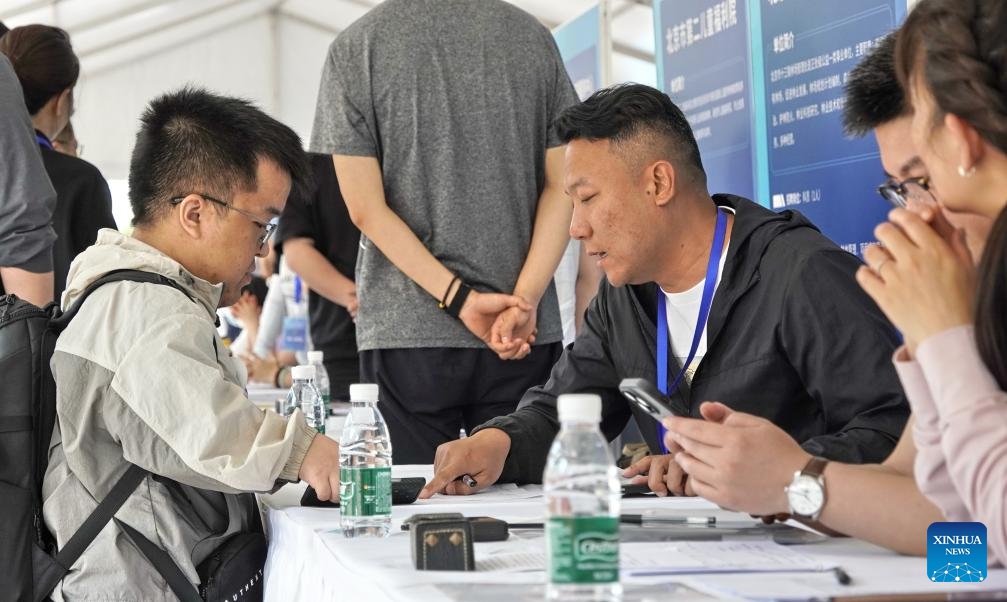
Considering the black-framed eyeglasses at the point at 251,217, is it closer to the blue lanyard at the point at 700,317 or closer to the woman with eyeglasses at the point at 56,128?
the blue lanyard at the point at 700,317

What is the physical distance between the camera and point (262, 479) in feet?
5.33

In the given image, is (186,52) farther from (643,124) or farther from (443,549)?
(443,549)

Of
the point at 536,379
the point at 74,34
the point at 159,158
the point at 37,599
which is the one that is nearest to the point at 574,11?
the point at 74,34

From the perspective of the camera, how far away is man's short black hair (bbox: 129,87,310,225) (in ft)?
6.67

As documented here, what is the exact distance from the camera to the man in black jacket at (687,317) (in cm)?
187

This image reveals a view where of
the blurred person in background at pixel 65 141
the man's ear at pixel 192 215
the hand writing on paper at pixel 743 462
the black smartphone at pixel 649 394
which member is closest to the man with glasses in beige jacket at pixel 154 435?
the man's ear at pixel 192 215

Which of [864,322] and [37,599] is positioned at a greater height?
[864,322]

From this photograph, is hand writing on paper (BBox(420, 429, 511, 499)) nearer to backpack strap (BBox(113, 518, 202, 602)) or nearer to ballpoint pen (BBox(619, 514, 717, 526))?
backpack strap (BBox(113, 518, 202, 602))

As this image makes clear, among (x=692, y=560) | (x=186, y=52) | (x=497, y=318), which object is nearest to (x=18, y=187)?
(x=497, y=318)

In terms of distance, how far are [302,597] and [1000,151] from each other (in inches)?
37.3

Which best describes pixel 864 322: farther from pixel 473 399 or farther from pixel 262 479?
pixel 473 399

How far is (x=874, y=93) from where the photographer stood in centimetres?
175

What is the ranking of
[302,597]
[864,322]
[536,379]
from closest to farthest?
1. [302,597]
2. [864,322]
3. [536,379]

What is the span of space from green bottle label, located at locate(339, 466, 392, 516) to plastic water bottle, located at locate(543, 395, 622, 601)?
463mm
